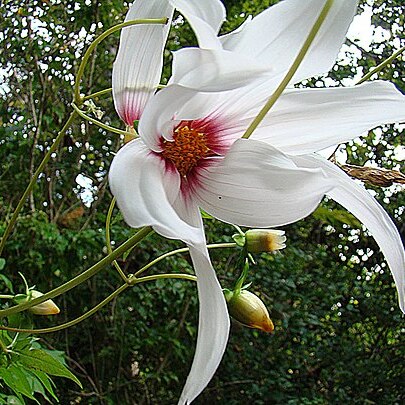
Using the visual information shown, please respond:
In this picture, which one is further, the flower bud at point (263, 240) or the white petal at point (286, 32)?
the flower bud at point (263, 240)

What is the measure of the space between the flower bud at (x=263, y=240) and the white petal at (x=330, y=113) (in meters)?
0.10

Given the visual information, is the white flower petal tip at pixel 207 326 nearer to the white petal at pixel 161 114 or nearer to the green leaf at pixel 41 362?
the white petal at pixel 161 114

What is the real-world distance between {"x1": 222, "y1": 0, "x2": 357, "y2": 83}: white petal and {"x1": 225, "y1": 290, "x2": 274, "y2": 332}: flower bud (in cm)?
14

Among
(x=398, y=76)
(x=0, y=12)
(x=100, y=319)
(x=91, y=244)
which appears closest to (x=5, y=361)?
(x=91, y=244)

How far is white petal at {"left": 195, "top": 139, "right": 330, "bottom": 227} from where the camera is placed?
0.80ft

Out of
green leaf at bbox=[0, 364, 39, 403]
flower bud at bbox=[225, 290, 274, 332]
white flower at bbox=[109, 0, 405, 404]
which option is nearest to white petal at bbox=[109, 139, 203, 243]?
white flower at bbox=[109, 0, 405, 404]

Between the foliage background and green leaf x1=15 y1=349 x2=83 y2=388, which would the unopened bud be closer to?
green leaf x1=15 y1=349 x2=83 y2=388

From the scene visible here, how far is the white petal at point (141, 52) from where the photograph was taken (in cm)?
27

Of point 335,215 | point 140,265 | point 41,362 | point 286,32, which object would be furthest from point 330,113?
point 140,265

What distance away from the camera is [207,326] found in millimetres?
246

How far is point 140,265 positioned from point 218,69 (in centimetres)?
161

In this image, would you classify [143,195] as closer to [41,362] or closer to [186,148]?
[186,148]

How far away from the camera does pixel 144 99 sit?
288 mm

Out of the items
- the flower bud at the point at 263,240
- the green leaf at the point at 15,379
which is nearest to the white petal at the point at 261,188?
the flower bud at the point at 263,240
